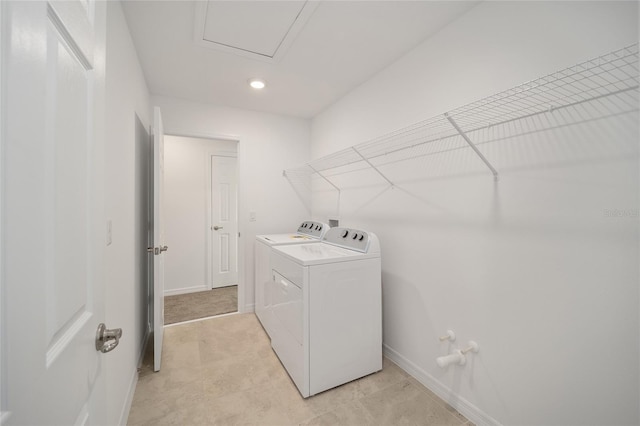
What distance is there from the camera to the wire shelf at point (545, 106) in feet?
3.19

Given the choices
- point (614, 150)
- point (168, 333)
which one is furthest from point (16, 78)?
point (168, 333)

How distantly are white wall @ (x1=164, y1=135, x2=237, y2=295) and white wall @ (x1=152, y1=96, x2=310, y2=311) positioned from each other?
693 millimetres

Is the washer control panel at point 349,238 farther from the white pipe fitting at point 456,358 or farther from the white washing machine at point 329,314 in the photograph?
the white pipe fitting at point 456,358

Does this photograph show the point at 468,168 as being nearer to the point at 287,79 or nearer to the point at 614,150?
the point at 614,150

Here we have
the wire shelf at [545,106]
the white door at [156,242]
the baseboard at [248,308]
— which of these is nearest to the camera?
the wire shelf at [545,106]

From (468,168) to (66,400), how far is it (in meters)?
1.79

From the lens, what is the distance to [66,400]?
0.49 metres

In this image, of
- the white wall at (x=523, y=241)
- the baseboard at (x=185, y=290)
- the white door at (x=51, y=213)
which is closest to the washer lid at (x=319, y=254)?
the white wall at (x=523, y=241)

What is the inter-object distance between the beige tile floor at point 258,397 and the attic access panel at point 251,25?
91.5 inches

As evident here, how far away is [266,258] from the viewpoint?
2.39 metres

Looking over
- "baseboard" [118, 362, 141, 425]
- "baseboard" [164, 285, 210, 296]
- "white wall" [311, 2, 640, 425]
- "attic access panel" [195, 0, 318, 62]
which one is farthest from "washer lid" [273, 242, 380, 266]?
"baseboard" [164, 285, 210, 296]

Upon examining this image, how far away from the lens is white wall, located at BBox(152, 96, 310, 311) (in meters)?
2.73

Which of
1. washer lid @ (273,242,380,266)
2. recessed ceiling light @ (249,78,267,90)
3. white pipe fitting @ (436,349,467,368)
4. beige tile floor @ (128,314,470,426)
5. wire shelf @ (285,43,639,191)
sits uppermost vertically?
recessed ceiling light @ (249,78,267,90)

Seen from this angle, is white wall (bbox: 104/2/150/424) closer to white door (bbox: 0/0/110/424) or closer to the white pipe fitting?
white door (bbox: 0/0/110/424)
